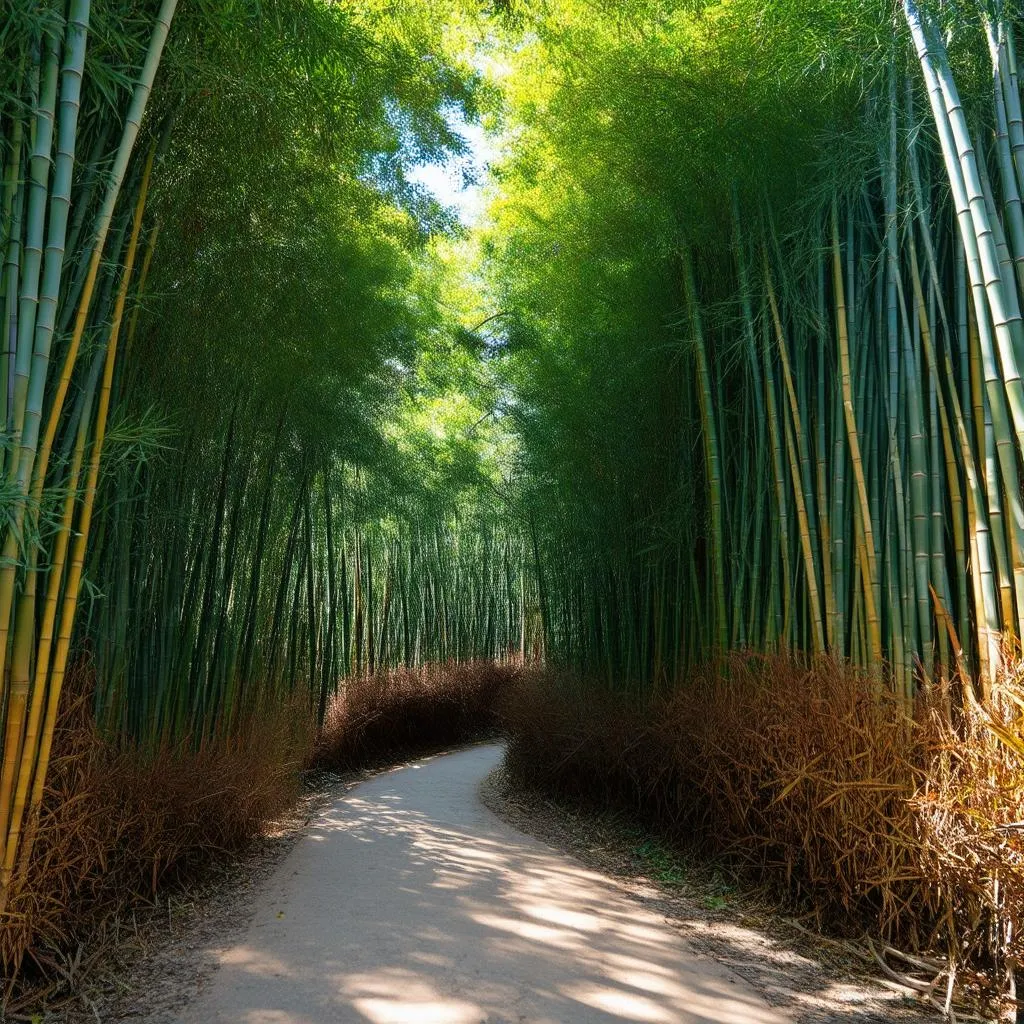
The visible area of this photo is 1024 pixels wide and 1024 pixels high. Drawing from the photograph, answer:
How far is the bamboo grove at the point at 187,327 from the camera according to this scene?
6.35 ft

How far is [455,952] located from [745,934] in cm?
103

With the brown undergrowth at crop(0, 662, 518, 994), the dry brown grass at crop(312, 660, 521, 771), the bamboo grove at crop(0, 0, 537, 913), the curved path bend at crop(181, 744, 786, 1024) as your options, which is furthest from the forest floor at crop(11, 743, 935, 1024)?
the dry brown grass at crop(312, 660, 521, 771)

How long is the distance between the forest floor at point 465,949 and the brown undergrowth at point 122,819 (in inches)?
5.1

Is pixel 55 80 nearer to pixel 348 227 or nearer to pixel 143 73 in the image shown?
pixel 143 73

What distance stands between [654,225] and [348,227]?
5.59ft

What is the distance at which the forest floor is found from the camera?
1936 millimetres

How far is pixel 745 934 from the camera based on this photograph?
8.67ft

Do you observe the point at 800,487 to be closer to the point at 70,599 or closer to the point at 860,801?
the point at 860,801

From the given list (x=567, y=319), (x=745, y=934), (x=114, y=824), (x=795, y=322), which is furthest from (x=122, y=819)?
(x=567, y=319)

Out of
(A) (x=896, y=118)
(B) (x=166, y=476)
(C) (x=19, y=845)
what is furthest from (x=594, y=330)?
(C) (x=19, y=845)

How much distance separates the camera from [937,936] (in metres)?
2.24

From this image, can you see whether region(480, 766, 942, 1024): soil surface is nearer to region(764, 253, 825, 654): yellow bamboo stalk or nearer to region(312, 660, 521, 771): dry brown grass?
region(764, 253, 825, 654): yellow bamboo stalk

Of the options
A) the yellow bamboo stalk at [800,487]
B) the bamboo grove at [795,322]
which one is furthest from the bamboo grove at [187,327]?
the yellow bamboo stalk at [800,487]

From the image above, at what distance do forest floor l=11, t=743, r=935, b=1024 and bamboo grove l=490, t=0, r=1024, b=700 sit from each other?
0.99 meters
